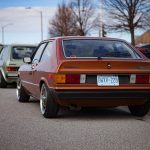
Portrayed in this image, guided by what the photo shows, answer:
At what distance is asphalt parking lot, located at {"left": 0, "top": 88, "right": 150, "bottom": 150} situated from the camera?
671 cm

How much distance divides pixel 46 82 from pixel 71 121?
0.81 metres

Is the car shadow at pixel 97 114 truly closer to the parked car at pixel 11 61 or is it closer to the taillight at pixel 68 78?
the taillight at pixel 68 78

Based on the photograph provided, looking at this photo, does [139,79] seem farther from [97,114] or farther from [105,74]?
[97,114]

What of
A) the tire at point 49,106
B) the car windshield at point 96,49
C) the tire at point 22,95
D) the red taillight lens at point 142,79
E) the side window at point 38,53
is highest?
the car windshield at point 96,49

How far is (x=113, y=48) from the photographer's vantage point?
944 cm

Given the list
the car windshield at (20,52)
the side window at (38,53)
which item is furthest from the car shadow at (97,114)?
the car windshield at (20,52)

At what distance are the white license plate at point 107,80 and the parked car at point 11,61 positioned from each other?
25.6 feet

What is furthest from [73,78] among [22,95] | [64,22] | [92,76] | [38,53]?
[64,22]

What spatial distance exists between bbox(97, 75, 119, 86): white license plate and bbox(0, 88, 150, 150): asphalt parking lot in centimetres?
62

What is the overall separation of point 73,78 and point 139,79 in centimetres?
114

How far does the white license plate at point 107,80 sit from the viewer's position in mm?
8664

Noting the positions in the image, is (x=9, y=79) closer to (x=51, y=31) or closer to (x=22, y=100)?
(x=22, y=100)

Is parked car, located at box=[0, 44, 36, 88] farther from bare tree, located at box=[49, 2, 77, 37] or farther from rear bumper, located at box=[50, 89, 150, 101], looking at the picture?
bare tree, located at box=[49, 2, 77, 37]

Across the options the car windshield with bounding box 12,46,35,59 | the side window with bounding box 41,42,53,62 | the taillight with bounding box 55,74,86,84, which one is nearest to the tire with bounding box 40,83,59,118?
the taillight with bounding box 55,74,86,84
